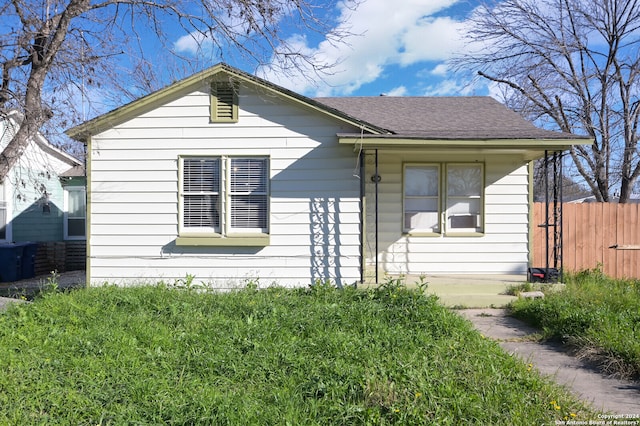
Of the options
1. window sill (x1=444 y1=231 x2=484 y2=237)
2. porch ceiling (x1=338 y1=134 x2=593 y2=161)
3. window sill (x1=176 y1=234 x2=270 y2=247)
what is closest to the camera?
porch ceiling (x1=338 y1=134 x2=593 y2=161)

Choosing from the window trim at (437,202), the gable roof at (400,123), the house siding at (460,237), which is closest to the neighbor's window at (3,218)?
the gable roof at (400,123)

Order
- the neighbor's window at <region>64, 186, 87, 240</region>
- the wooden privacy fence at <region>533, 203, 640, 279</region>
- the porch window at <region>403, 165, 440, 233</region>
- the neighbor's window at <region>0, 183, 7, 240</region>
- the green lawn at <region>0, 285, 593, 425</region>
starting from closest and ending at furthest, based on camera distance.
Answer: the green lawn at <region>0, 285, 593, 425</region> < the porch window at <region>403, 165, 440, 233</region> < the wooden privacy fence at <region>533, 203, 640, 279</region> < the neighbor's window at <region>0, 183, 7, 240</region> < the neighbor's window at <region>64, 186, 87, 240</region>

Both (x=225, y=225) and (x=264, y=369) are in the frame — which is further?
(x=225, y=225)

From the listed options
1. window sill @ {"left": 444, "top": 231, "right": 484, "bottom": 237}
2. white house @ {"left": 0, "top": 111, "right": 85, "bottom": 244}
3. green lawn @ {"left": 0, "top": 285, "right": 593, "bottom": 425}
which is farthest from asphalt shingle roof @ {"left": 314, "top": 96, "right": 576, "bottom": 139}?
white house @ {"left": 0, "top": 111, "right": 85, "bottom": 244}

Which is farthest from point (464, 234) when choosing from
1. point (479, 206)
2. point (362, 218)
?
point (362, 218)

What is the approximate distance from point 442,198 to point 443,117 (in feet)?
5.84

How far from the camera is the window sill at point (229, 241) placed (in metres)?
7.98

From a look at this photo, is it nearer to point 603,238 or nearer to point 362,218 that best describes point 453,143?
point 362,218

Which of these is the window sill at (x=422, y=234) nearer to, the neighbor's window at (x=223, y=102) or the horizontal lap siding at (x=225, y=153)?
the horizontal lap siding at (x=225, y=153)

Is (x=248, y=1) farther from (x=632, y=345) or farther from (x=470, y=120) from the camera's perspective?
(x=632, y=345)

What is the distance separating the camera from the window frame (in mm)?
7992

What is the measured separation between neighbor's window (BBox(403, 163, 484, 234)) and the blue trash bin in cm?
1025

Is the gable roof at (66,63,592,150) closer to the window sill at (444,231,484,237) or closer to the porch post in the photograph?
the porch post

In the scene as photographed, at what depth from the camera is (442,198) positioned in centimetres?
899
